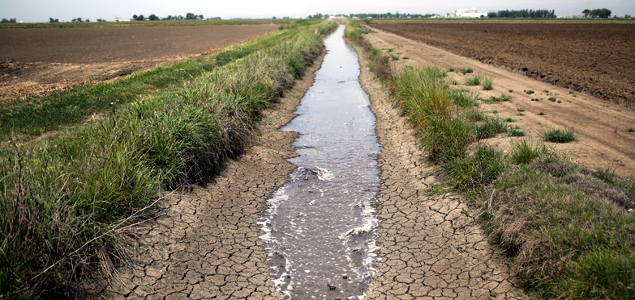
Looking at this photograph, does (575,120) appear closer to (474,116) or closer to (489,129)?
(474,116)

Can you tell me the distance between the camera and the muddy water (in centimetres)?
418

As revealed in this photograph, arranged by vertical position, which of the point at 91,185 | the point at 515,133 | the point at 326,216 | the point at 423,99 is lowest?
the point at 326,216

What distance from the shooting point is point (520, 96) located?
1171 centimetres

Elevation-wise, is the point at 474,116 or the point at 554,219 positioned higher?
the point at 554,219

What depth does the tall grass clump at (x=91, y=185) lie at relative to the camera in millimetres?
3098

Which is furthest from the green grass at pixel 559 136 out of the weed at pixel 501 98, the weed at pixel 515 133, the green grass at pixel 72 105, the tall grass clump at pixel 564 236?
the green grass at pixel 72 105

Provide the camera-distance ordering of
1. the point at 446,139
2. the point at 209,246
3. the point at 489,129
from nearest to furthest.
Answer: the point at 209,246 → the point at 446,139 → the point at 489,129

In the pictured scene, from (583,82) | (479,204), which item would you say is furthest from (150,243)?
(583,82)

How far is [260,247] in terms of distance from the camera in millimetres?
4711

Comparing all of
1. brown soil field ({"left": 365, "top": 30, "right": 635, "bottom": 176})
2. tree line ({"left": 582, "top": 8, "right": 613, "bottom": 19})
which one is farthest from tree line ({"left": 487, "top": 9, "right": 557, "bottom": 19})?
brown soil field ({"left": 365, "top": 30, "right": 635, "bottom": 176})

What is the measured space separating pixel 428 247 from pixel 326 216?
5.04ft

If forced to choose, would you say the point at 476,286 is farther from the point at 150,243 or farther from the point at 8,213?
the point at 8,213

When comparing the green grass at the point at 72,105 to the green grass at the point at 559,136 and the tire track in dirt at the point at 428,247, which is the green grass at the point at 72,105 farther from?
the green grass at the point at 559,136

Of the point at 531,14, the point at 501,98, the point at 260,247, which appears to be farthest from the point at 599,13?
the point at 260,247
